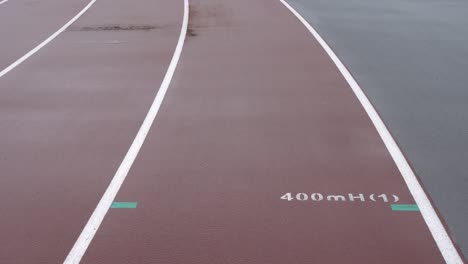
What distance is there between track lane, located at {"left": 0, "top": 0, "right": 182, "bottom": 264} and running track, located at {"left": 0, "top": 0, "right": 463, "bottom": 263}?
0.03m

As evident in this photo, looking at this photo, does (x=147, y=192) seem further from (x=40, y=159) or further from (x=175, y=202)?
(x=40, y=159)

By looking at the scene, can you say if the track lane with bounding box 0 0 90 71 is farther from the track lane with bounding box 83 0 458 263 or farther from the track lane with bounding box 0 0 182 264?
the track lane with bounding box 83 0 458 263

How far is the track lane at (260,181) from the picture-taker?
5.60 meters

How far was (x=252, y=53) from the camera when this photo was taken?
13094 mm

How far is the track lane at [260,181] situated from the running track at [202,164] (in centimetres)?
2

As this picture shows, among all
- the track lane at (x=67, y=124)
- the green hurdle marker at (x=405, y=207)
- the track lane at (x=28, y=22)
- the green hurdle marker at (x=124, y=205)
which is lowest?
the track lane at (x=28, y=22)

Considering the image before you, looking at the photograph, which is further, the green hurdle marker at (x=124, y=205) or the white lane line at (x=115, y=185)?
the green hurdle marker at (x=124, y=205)

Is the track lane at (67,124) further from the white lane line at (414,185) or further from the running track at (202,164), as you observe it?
the white lane line at (414,185)

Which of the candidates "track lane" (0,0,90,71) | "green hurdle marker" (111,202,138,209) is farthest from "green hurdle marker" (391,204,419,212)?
"track lane" (0,0,90,71)

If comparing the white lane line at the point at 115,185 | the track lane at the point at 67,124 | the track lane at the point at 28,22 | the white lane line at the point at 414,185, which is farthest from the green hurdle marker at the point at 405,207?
the track lane at the point at 28,22

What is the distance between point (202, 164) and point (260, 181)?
880mm

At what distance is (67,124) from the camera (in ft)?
29.3

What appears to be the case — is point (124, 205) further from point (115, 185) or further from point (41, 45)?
point (41, 45)

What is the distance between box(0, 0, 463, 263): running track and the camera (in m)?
5.69
